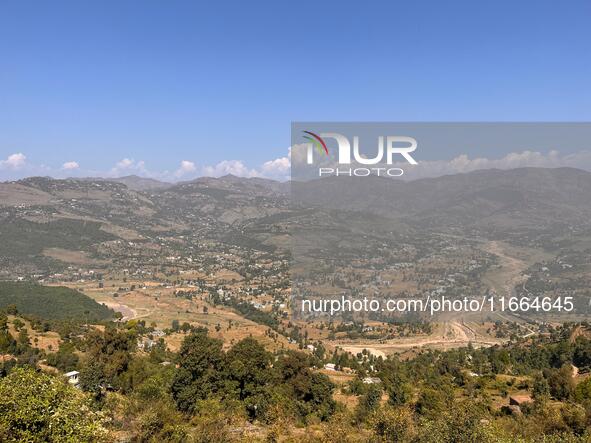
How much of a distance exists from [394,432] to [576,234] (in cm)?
8280

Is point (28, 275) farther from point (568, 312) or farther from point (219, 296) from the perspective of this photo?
point (568, 312)

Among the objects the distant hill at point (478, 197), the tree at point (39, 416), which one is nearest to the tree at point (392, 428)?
the tree at point (39, 416)

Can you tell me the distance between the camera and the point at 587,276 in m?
71.1

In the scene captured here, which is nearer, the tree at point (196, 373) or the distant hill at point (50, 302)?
the tree at point (196, 373)

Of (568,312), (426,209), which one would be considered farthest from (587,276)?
(426,209)

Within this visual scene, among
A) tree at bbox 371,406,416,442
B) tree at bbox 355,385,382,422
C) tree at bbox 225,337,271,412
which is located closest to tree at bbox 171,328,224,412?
tree at bbox 225,337,271,412

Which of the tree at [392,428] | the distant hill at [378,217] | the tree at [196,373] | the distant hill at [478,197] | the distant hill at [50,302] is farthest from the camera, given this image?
the distant hill at [478,197]

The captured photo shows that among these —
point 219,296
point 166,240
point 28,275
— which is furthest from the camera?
point 166,240

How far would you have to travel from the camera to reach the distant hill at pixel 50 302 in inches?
2628

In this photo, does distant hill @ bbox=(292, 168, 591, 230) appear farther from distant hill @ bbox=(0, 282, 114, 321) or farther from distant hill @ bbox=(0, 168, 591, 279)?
distant hill @ bbox=(0, 282, 114, 321)

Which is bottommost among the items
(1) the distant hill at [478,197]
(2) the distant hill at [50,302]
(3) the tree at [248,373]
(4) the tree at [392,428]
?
(2) the distant hill at [50,302]

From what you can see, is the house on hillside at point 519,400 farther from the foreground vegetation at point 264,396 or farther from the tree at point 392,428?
the tree at point 392,428

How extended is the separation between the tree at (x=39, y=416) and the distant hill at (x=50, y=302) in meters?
59.6

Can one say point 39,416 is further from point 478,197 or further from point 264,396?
point 478,197
